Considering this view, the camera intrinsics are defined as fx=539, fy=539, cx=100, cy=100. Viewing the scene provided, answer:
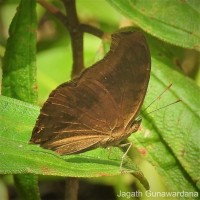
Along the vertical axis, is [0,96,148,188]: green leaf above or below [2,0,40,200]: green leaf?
A: below

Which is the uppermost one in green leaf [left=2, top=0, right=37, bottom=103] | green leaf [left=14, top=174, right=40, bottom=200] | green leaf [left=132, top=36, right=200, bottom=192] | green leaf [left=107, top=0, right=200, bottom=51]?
green leaf [left=107, top=0, right=200, bottom=51]

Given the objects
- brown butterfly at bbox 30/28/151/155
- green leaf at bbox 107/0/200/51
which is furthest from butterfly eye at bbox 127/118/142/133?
green leaf at bbox 107/0/200/51

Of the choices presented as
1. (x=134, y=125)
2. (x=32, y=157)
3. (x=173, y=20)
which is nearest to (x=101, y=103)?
(x=134, y=125)

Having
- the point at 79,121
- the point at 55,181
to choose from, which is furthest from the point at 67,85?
the point at 55,181

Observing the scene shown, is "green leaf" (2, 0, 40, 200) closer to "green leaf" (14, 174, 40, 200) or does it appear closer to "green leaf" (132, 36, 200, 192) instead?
"green leaf" (14, 174, 40, 200)

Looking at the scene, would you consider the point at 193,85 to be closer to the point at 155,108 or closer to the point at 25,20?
the point at 155,108

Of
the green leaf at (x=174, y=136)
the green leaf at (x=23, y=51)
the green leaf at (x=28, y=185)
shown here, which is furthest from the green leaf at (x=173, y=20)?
the green leaf at (x=28, y=185)

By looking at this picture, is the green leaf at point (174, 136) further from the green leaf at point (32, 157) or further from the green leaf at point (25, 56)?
the green leaf at point (25, 56)
